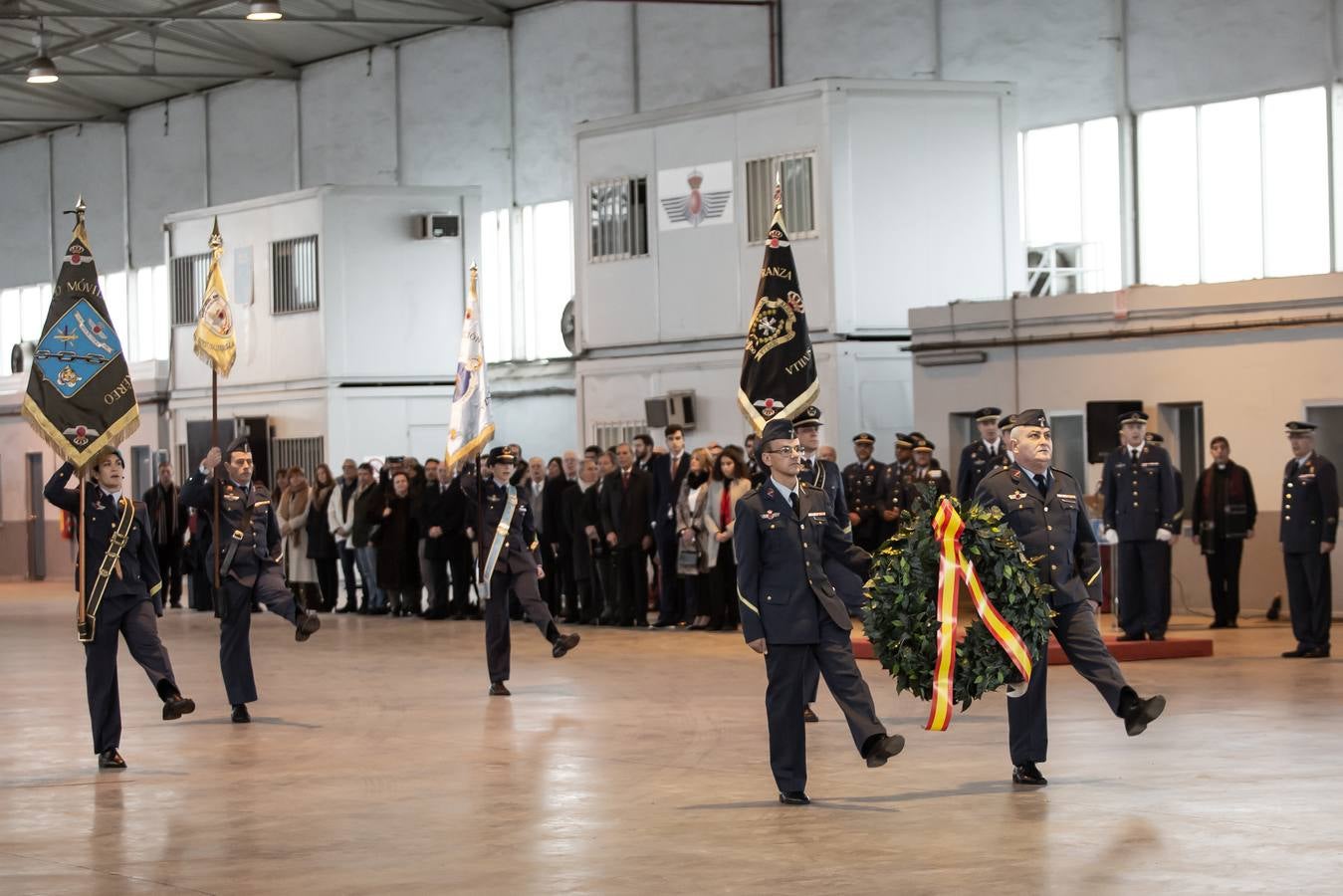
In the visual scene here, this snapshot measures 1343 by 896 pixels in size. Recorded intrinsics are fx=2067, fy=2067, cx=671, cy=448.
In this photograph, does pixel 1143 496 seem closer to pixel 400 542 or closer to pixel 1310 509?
pixel 1310 509

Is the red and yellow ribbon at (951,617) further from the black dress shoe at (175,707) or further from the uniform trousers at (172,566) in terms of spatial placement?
the uniform trousers at (172,566)

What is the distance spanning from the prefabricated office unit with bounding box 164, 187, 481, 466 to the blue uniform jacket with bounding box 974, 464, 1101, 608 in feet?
68.7

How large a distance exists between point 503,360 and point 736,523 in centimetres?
2387

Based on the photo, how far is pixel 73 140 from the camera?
41.6 meters

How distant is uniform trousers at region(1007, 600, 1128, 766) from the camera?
9984 millimetres

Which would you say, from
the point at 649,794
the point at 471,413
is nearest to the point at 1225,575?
the point at 471,413

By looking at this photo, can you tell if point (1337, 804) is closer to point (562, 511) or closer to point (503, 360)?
point (562, 511)

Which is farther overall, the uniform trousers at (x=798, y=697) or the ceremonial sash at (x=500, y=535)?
the ceremonial sash at (x=500, y=535)

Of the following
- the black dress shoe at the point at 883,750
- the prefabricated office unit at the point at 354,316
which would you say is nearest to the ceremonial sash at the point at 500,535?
the black dress shoe at the point at 883,750

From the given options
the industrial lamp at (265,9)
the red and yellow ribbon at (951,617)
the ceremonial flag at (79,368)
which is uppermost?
the industrial lamp at (265,9)

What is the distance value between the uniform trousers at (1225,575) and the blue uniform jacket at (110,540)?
35.3 ft

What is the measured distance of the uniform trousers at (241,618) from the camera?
13812mm

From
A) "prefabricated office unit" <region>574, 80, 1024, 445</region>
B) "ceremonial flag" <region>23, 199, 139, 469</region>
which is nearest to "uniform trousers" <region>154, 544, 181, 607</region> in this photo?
"prefabricated office unit" <region>574, 80, 1024, 445</region>

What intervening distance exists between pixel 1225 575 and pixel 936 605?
1021cm
